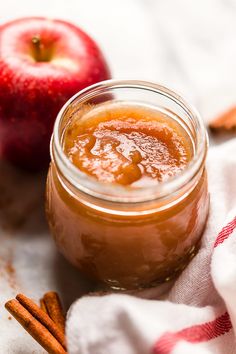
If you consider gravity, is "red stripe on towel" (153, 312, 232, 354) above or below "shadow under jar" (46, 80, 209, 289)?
below

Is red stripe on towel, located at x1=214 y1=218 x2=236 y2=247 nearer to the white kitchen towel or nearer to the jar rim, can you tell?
the white kitchen towel

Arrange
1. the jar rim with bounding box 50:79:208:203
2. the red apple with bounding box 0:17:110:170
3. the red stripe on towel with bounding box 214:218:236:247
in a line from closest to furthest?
the jar rim with bounding box 50:79:208:203 → the red stripe on towel with bounding box 214:218:236:247 → the red apple with bounding box 0:17:110:170

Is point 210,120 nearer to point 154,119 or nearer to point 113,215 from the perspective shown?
point 154,119

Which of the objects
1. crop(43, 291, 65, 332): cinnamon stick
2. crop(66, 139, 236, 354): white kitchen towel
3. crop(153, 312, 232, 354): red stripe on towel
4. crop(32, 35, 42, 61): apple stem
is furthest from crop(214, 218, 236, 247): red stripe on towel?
crop(32, 35, 42, 61): apple stem

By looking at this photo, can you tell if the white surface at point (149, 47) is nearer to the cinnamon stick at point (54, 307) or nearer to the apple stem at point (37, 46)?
the cinnamon stick at point (54, 307)

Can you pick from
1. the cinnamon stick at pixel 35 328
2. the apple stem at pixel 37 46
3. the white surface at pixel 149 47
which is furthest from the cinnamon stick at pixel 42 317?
the apple stem at pixel 37 46

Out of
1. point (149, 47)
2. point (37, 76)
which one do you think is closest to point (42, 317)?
point (37, 76)

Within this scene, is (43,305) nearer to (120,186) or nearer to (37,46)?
(120,186)

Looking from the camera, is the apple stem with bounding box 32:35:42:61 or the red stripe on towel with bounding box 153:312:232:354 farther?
the apple stem with bounding box 32:35:42:61
